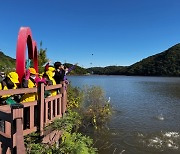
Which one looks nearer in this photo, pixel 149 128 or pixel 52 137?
pixel 52 137

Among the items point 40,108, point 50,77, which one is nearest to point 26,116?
point 40,108

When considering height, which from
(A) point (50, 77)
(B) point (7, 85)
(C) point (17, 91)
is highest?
(A) point (50, 77)

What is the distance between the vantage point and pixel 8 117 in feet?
14.8

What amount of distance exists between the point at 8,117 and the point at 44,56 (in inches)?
654

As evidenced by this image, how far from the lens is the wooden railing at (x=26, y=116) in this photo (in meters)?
4.42

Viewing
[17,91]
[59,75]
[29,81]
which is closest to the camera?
[17,91]

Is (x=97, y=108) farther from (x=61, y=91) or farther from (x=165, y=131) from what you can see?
(x=61, y=91)

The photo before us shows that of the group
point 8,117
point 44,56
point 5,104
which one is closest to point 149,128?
point 44,56

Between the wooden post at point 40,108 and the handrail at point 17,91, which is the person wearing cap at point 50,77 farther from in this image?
the handrail at point 17,91

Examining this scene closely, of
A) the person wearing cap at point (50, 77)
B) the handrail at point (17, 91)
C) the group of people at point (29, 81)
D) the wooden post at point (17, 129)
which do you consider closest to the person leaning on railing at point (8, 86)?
the group of people at point (29, 81)

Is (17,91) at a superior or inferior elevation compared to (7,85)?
inferior

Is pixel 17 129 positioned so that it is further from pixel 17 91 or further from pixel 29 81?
pixel 29 81

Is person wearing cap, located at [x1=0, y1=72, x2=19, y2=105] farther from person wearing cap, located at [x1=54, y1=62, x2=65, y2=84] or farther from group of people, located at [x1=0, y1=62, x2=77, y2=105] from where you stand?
person wearing cap, located at [x1=54, y1=62, x2=65, y2=84]

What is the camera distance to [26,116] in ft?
21.1
